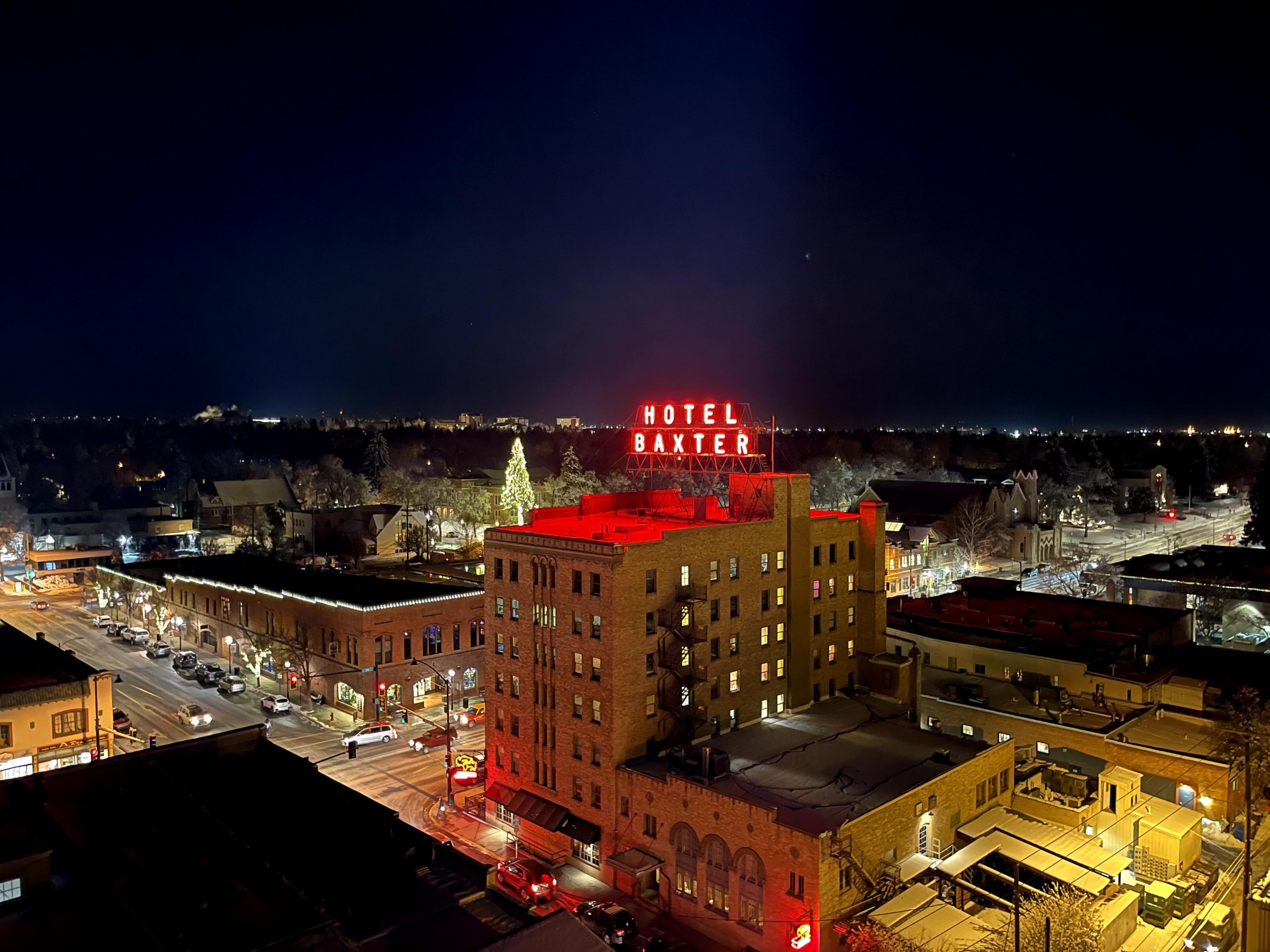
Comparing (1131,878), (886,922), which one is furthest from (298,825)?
A: (1131,878)

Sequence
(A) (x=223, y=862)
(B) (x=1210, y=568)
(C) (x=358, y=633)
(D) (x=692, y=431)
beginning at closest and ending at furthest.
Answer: (A) (x=223, y=862) < (D) (x=692, y=431) < (C) (x=358, y=633) < (B) (x=1210, y=568)

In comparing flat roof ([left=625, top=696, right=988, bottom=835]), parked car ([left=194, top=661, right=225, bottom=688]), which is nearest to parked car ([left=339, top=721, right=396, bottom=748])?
parked car ([left=194, top=661, right=225, bottom=688])

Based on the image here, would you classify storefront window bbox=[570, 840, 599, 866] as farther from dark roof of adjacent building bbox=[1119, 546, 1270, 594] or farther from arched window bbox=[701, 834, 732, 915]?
dark roof of adjacent building bbox=[1119, 546, 1270, 594]

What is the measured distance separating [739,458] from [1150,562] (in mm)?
62201

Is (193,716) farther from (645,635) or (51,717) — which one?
(645,635)

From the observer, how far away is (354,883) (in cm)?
2583

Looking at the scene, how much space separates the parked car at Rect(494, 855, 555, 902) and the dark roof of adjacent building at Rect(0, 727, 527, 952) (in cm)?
881

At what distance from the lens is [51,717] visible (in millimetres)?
45938

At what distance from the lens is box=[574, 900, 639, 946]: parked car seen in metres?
34.3

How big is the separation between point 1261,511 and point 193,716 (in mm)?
124290

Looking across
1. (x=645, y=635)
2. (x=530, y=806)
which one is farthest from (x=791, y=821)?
(x=530, y=806)

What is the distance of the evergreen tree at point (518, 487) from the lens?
4582 inches

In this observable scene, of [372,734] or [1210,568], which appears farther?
[1210,568]

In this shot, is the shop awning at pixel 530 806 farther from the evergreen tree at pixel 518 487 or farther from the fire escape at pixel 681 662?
the evergreen tree at pixel 518 487
